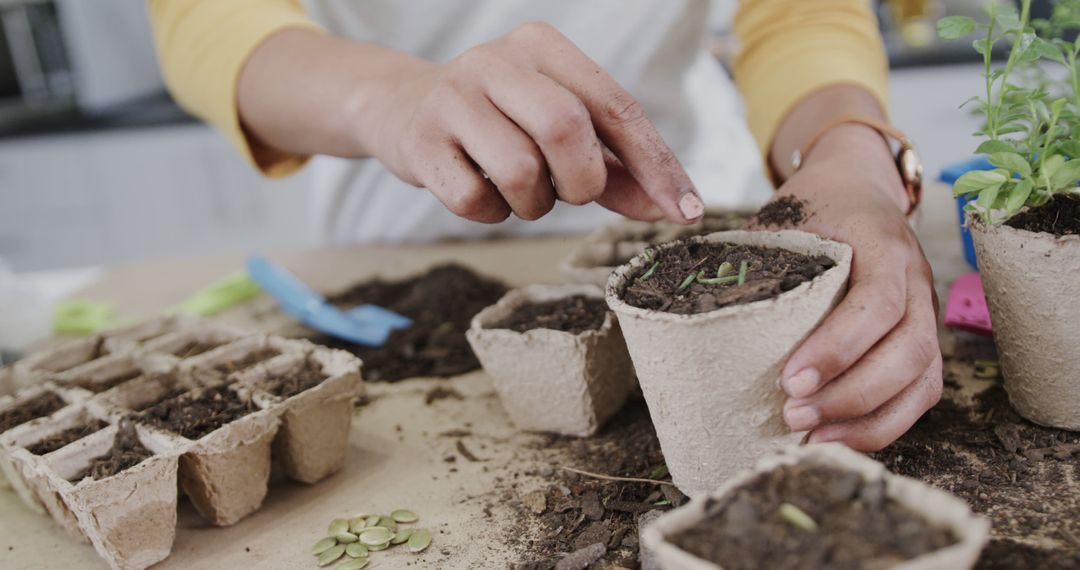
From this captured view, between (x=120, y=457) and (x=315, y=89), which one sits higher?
(x=315, y=89)

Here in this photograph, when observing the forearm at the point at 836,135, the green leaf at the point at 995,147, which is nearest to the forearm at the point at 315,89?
the forearm at the point at 836,135

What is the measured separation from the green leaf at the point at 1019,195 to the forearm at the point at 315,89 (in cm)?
68

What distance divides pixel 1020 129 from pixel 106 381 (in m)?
1.12

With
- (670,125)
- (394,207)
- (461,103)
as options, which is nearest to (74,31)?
(394,207)

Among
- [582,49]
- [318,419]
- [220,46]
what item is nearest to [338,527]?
[318,419]

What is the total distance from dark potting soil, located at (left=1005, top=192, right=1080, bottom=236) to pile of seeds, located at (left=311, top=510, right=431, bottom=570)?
2.18ft

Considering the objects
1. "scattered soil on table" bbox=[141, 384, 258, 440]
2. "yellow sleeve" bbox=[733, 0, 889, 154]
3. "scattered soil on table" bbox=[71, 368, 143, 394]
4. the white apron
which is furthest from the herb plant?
"scattered soil on table" bbox=[71, 368, 143, 394]

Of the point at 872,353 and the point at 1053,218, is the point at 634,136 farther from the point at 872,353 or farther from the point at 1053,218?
the point at 1053,218

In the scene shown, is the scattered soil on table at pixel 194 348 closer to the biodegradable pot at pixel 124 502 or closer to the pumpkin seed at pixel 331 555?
the biodegradable pot at pixel 124 502

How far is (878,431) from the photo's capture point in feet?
2.63

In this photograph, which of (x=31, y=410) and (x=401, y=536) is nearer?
(x=401, y=536)

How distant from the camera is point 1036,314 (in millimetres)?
874

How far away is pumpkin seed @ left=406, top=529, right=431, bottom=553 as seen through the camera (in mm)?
876

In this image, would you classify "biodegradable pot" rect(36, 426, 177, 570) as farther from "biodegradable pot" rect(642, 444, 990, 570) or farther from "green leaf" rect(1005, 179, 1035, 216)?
"green leaf" rect(1005, 179, 1035, 216)
